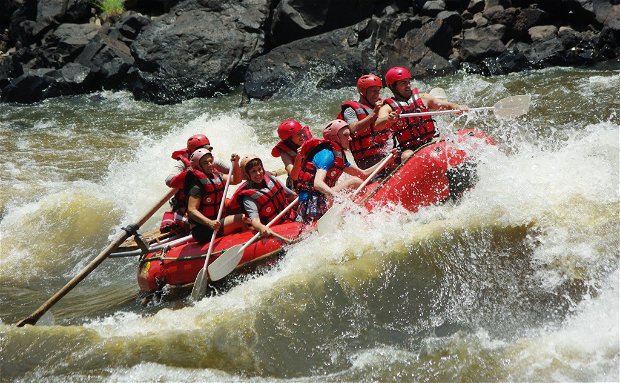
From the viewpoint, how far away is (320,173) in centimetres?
642

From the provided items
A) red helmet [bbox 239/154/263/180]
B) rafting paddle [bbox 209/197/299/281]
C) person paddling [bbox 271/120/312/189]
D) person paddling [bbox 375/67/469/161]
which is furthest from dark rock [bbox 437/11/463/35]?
rafting paddle [bbox 209/197/299/281]

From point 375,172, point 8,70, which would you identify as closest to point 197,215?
point 375,172

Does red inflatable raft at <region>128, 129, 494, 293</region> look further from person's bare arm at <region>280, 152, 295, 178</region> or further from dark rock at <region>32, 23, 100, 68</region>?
dark rock at <region>32, 23, 100, 68</region>

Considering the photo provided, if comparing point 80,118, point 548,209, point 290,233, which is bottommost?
point 80,118

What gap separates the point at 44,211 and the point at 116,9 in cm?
1098

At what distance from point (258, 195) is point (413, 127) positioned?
169 centimetres

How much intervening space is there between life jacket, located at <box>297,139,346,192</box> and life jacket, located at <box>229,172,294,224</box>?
214 millimetres

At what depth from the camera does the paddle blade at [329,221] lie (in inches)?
243

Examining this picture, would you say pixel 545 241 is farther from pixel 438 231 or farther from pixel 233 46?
pixel 233 46

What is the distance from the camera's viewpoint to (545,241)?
5.74 metres

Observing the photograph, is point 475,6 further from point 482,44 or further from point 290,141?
point 290,141

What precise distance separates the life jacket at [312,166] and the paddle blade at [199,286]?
1164 millimetres

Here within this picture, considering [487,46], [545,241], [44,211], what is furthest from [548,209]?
[487,46]

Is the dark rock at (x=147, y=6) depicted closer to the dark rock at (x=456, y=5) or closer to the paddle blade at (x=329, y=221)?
the dark rock at (x=456, y=5)
